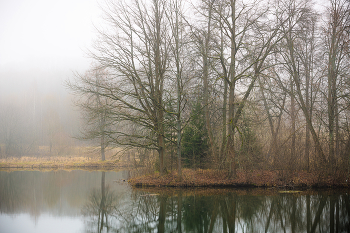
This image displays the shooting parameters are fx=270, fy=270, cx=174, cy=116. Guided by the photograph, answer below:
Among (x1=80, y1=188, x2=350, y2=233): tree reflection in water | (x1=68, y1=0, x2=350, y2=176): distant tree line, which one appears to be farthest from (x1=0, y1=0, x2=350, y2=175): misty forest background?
(x1=80, y1=188, x2=350, y2=233): tree reflection in water

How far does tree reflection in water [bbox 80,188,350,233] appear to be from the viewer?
867 centimetres

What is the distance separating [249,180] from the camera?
1619 centimetres

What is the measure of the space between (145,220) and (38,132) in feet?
188

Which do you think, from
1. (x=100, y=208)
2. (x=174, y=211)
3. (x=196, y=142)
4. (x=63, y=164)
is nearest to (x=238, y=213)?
(x=174, y=211)

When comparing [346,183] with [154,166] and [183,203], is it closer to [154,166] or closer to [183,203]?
[183,203]

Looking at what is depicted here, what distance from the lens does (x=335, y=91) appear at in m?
15.7

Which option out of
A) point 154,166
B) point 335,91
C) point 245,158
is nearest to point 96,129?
point 154,166

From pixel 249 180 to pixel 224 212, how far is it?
6.47 meters

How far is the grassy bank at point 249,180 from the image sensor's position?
15.6 metres

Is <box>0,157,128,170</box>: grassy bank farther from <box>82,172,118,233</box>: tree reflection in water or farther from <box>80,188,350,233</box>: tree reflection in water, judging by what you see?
<box>80,188,350,233</box>: tree reflection in water

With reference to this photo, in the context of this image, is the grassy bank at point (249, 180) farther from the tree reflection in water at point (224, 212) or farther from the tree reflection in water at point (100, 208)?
the tree reflection in water at point (100, 208)

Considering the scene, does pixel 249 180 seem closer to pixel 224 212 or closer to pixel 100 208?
pixel 224 212

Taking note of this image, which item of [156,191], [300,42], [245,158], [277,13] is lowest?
[156,191]

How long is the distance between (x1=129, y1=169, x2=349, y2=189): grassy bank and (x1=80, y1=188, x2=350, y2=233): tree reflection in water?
212cm
